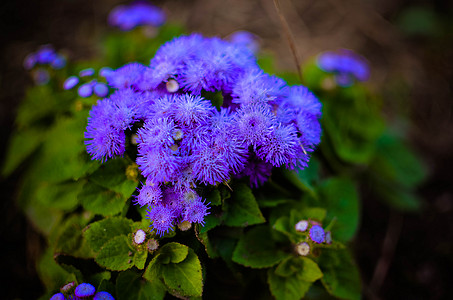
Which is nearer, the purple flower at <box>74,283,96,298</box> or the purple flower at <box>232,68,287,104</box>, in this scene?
the purple flower at <box>74,283,96,298</box>

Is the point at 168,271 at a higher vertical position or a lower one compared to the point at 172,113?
lower

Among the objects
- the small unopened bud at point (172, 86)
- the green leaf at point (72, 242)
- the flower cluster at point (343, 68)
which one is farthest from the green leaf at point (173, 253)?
the flower cluster at point (343, 68)

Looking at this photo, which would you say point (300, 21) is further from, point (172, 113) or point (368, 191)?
point (172, 113)

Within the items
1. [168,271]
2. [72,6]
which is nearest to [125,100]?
[168,271]

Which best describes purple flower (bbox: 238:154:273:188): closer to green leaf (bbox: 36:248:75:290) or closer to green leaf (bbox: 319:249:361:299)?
green leaf (bbox: 319:249:361:299)

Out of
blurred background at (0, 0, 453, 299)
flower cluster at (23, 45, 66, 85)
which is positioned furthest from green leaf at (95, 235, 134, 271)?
flower cluster at (23, 45, 66, 85)

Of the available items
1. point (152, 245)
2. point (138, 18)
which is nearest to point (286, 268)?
point (152, 245)
